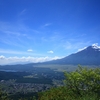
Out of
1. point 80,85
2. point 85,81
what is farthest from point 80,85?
point 85,81

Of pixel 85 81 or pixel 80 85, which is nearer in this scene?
pixel 85 81

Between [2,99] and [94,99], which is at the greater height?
[94,99]

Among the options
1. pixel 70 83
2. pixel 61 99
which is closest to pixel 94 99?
pixel 61 99

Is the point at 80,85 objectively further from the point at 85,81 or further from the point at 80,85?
the point at 85,81

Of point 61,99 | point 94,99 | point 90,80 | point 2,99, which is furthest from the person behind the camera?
point 2,99

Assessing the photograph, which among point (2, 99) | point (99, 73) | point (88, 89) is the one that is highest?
point (99, 73)

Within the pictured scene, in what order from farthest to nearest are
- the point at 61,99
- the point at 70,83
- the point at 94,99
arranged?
1. the point at 70,83
2. the point at 61,99
3. the point at 94,99

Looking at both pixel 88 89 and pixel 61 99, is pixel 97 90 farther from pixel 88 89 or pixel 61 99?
pixel 61 99

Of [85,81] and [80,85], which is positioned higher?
[85,81]

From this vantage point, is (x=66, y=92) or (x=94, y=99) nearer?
(x=94, y=99)

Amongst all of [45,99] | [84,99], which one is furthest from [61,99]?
[84,99]
